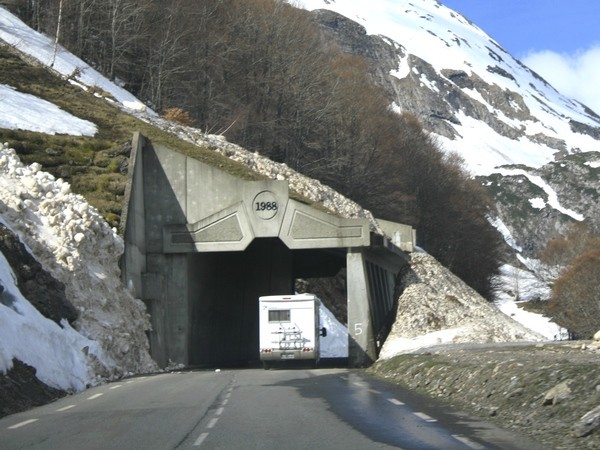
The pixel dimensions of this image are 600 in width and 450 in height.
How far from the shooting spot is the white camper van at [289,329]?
1553 inches

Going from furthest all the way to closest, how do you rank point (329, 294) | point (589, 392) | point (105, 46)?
point (105, 46) → point (329, 294) → point (589, 392)

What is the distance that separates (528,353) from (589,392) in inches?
338

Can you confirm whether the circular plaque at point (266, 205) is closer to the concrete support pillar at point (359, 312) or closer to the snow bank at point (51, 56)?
the concrete support pillar at point (359, 312)

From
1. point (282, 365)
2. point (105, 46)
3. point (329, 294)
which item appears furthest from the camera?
point (105, 46)

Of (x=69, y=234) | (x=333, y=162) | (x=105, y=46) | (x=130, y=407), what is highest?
(x=105, y=46)

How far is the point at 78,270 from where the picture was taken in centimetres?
3500

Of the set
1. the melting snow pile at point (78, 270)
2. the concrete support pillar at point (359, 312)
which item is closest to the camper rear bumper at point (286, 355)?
the concrete support pillar at point (359, 312)

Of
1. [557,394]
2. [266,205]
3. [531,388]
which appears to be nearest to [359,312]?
[266,205]

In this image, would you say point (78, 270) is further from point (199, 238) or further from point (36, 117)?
point (36, 117)

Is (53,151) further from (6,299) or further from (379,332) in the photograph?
(6,299)

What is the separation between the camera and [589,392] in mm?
14117

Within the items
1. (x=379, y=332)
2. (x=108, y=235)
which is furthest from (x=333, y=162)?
(x=108, y=235)

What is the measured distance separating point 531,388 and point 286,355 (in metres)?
24.2

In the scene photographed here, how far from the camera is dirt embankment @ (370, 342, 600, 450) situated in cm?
1302
